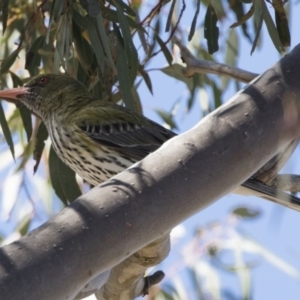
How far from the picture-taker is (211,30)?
10.8 ft

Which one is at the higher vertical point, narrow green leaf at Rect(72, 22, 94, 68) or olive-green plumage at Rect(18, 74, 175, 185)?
narrow green leaf at Rect(72, 22, 94, 68)

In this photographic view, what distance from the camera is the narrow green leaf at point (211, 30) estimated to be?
10.7 feet

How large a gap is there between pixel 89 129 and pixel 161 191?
1835 millimetres

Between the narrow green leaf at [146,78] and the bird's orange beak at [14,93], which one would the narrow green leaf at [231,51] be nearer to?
the narrow green leaf at [146,78]

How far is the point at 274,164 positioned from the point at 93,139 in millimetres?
1100

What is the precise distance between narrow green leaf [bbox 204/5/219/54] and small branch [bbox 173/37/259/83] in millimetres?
130

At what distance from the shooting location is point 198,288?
3.96 m

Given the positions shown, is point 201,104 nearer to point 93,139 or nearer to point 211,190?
point 93,139

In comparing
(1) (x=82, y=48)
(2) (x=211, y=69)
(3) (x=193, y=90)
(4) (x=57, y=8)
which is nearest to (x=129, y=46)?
(1) (x=82, y=48)

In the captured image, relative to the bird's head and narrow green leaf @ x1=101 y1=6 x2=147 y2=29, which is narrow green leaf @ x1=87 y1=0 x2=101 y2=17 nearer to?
narrow green leaf @ x1=101 y1=6 x2=147 y2=29

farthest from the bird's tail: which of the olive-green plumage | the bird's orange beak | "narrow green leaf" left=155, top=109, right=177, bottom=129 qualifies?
"narrow green leaf" left=155, top=109, right=177, bottom=129

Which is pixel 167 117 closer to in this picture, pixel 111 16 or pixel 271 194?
pixel 111 16

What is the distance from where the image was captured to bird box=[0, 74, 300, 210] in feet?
11.6

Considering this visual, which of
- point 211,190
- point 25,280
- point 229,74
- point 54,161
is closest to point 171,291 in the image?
point 54,161
